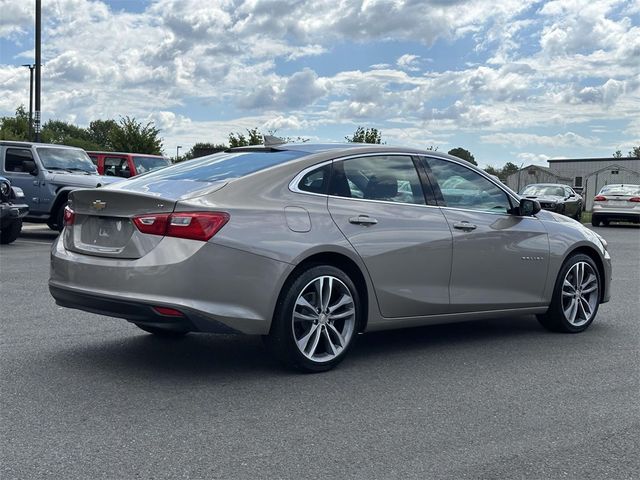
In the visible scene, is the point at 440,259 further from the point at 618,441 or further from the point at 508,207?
the point at 618,441

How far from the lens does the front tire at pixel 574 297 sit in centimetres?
751

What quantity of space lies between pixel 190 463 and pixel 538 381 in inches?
107

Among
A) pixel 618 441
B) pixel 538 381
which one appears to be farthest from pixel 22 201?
pixel 618 441

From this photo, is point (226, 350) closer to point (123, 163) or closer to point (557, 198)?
point (123, 163)

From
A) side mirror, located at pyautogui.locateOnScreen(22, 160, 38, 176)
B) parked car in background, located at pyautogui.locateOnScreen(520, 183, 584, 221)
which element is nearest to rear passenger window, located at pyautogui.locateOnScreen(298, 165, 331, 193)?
side mirror, located at pyautogui.locateOnScreen(22, 160, 38, 176)

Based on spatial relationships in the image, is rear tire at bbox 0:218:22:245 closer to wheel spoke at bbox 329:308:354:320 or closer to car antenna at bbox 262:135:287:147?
car antenna at bbox 262:135:287:147

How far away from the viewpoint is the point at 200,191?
218 inches

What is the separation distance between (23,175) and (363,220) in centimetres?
1324

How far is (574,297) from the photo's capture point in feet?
25.1

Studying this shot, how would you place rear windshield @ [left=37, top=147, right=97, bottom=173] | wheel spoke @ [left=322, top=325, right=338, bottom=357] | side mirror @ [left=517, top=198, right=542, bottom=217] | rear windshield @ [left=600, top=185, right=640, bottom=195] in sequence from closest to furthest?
wheel spoke @ [left=322, top=325, right=338, bottom=357] < side mirror @ [left=517, top=198, right=542, bottom=217] < rear windshield @ [left=37, top=147, right=97, bottom=173] < rear windshield @ [left=600, top=185, right=640, bottom=195]

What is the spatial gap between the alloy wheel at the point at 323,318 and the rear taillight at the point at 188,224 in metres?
0.73

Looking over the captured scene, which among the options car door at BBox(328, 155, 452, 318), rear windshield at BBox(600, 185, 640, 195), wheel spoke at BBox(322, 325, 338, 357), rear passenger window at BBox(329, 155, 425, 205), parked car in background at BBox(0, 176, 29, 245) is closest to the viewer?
wheel spoke at BBox(322, 325, 338, 357)

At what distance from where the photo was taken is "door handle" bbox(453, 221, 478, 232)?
21.7 ft

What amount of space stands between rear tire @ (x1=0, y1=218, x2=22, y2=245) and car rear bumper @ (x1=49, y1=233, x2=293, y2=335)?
10.5 metres
